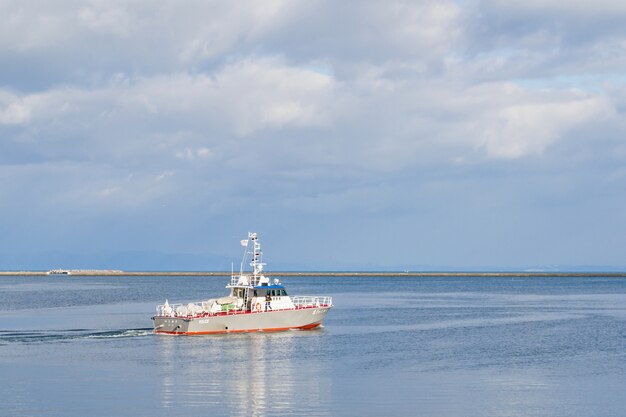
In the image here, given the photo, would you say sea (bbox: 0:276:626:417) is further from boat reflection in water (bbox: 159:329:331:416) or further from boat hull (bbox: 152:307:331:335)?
boat hull (bbox: 152:307:331:335)

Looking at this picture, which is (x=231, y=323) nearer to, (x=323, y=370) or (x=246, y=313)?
(x=246, y=313)

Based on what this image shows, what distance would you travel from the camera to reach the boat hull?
70.2m

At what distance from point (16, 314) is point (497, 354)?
A: 208 feet

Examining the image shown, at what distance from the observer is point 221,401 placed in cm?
4078

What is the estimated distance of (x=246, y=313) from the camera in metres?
71.8

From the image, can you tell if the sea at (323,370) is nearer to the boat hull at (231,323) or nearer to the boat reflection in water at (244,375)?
the boat reflection in water at (244,375)

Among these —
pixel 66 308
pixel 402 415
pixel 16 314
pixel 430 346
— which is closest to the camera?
pixel 402 415

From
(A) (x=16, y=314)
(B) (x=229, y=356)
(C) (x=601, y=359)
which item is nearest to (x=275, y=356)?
(B) (x=229, y=356)

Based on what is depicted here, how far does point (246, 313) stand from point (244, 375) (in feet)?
74.0

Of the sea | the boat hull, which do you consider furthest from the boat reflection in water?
the boat hull

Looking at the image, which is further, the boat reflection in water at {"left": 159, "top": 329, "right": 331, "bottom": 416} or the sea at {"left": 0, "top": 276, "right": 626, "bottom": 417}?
the boat reflection in water at {"left": 159, "top": 329, "right": 331, "bottom": 416}

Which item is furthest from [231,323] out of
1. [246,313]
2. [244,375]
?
[244,375]

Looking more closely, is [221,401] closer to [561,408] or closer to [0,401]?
[0,401]

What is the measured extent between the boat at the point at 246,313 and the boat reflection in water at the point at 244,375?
5.17ft
